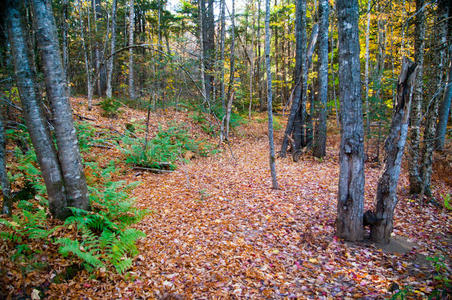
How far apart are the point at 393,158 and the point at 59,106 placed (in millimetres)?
5602

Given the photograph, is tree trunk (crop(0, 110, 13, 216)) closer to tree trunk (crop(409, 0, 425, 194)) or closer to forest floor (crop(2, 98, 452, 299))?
forest floor (crop(2, 98, 452, 299))

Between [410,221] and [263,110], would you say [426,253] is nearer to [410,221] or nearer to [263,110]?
[410,221]

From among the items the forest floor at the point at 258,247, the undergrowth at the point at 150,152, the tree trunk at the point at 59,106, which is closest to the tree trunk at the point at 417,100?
the forest floor at the point at 258,247

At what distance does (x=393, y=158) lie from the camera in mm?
4215

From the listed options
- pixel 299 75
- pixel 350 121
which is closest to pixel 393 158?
pixel 350 121

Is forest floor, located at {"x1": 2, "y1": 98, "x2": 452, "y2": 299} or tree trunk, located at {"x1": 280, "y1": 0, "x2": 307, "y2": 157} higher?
tree trunk, located at {"x1": 280, "y1": 0, "x2": 307, "y2": 157}

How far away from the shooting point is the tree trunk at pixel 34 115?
305 centimetres

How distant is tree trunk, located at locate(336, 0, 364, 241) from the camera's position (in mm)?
3961

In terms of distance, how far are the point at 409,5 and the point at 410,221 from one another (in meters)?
11.4

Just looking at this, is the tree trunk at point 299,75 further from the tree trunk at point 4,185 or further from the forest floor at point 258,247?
the tree trunk at point 4,185

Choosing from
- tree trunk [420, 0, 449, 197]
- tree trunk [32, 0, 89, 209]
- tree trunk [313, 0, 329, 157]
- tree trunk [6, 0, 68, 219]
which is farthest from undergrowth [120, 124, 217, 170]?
tree trunk [420, 0, 449, 197]

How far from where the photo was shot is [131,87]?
1436cm

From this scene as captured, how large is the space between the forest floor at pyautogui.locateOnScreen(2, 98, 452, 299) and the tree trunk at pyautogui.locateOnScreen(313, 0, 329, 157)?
299cm

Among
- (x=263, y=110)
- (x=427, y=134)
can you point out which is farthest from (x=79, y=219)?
(x=263, y=110)
